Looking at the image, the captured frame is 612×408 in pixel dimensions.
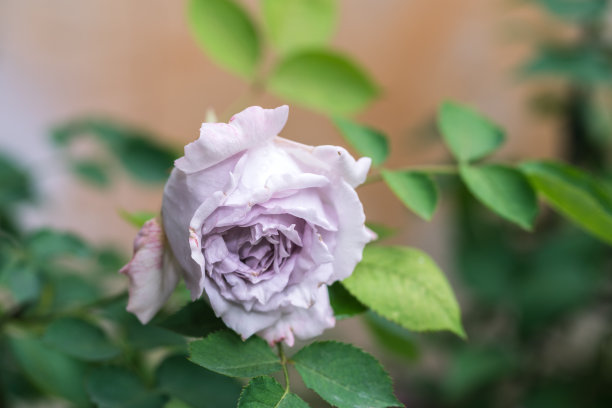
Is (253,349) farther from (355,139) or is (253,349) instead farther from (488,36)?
(488,36)

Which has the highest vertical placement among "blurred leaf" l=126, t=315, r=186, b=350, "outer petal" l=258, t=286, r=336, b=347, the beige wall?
"outer petal" l=258, t=286, r=336, b=347

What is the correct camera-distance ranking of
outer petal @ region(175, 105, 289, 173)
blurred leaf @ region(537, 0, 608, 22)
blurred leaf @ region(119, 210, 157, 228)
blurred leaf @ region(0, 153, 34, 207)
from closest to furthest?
outer petal @ region(175, 105, 289, 173), blurred leaf @ region(119, 210, 157, 228), blurred leaf @ region(0, 153, 34, 207), blurred leaf @ region(537, 0, 608, 22)

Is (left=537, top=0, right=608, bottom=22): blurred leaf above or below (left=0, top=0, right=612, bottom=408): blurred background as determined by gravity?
above

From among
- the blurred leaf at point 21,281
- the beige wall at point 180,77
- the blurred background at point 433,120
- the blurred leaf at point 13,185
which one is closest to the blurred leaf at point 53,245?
the blurred leaf at point 21,281

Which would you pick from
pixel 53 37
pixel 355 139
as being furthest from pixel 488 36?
pixel 355 139

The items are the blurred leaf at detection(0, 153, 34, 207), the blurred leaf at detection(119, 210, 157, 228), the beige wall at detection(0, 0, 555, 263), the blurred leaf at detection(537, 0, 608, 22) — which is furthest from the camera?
the beige wall at detection(0, 0, 555, 263)

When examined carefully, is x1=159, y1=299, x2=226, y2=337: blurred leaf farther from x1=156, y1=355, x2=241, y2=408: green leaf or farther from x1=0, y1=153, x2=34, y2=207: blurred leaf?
x1=0, y1=153, x2=34, y2=207: blurred leaf

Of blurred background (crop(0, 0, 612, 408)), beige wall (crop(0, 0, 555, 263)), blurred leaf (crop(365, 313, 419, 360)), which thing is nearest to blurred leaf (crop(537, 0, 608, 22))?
blurred background (crop(0, 0, 612, 408))

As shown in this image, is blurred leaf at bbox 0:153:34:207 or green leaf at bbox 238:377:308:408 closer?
green leaf at bbox 238:377:308:408
